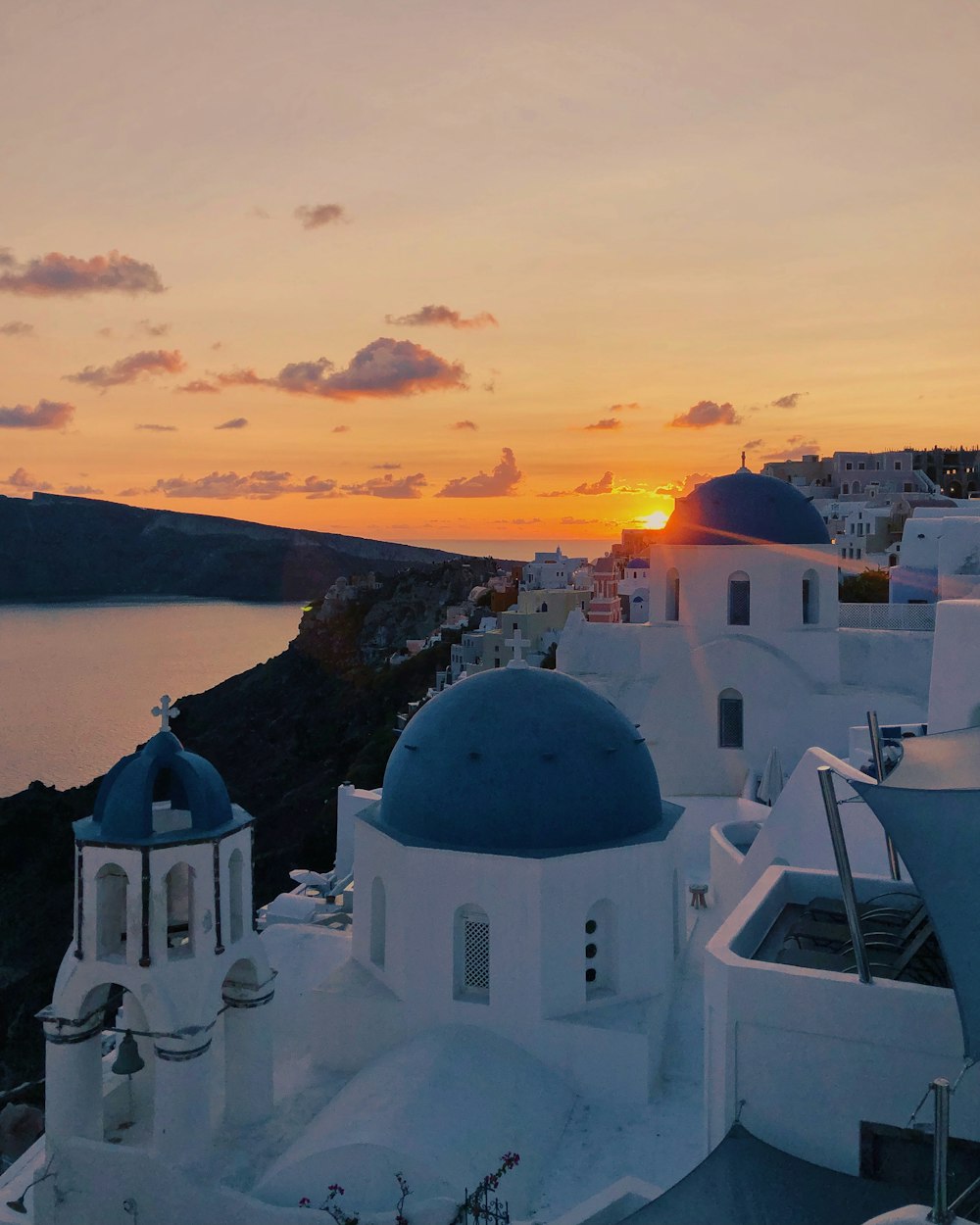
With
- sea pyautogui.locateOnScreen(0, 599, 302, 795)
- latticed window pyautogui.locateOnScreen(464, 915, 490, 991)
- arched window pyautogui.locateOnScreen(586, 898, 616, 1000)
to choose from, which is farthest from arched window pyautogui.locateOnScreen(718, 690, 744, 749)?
sea pyautogui.locateOnScreen(0, 599, 302, 795)

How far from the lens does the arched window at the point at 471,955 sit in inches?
398

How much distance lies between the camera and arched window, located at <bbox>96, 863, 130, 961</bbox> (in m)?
9.12

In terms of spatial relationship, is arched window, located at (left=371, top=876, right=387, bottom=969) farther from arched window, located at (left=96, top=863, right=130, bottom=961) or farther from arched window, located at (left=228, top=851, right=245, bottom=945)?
arched window, located at (left=96, top=863, right=130, bottom=961)

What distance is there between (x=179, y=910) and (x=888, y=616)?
50.0ft

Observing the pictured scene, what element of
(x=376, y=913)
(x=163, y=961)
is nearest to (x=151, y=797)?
(x=163, y=961)

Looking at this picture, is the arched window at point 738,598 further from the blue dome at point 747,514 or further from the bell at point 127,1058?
the bell at point 127,1058

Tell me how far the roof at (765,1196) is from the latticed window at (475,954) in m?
3.72

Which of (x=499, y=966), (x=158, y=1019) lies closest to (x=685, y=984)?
(x=499, y=966)

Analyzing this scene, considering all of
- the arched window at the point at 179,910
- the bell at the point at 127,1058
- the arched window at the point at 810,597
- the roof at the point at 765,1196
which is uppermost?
the arched window at the point at 810,597

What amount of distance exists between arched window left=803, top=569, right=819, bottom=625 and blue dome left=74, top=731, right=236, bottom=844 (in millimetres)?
12806

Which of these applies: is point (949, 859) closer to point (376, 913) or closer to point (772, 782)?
point (376, 913)

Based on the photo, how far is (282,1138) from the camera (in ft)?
30.5

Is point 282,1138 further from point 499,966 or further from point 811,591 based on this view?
point 811,591

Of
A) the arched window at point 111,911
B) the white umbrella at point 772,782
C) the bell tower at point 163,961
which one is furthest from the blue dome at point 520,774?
the white umbrella at point 772,782
